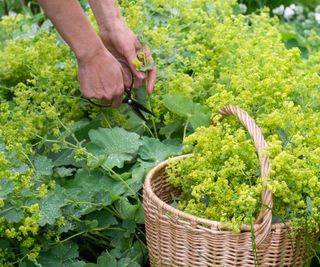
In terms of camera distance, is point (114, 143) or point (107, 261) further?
point (114, 143)

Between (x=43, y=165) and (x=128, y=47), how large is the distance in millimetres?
436

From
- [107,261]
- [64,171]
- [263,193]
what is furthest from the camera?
[64,171]

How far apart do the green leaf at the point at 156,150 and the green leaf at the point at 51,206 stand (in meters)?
0.35

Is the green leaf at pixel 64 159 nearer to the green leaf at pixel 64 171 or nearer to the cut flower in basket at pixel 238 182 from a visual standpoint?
the green leaf at pixel 64 171

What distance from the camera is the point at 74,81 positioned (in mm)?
2326

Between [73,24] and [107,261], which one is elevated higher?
[73,24]

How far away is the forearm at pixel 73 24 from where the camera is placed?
194cm

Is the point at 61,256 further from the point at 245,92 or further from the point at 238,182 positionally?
the point at 245,92

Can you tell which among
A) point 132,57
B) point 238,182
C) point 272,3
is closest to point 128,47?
point 132,57

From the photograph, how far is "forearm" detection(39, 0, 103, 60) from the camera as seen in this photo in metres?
1.94

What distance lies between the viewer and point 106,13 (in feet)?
7.17

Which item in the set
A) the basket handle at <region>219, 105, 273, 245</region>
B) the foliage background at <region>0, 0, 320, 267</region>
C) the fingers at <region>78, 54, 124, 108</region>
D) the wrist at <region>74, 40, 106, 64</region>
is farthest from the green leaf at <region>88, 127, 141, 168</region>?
the basket handle at <region>219, 105, 273, 245</region>

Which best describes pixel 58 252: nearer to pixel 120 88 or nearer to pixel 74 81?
pixel 120 88

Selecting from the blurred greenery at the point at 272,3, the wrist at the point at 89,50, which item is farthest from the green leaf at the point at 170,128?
the blurred greenery at the point at 272,3
